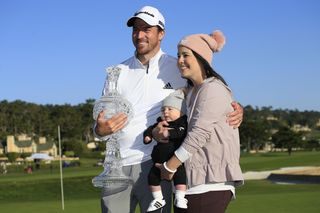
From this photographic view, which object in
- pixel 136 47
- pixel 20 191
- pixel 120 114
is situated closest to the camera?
pixel 120 114

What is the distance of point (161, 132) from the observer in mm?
3830

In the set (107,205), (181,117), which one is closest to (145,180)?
(107,205)

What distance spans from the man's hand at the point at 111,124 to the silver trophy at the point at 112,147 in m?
0.05

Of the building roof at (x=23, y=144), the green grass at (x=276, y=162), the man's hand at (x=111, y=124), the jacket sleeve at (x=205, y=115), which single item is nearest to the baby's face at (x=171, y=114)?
the jacket sleeve at (x=205, y=115)

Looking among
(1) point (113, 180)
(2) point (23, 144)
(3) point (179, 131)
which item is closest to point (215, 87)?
(3) point (179, 131)

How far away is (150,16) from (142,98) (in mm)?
641

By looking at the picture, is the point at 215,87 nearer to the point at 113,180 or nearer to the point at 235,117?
the point at 235,117

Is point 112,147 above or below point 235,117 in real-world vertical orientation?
below

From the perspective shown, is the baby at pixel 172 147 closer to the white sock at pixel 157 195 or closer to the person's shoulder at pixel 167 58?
the white sock at pixel 157 195

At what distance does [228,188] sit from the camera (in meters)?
3.73

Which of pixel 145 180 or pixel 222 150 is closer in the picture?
pixel 222 150

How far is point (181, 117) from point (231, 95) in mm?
364

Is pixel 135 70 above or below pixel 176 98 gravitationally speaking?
above

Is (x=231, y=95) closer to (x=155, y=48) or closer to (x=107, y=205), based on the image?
(x=155, y=48)
